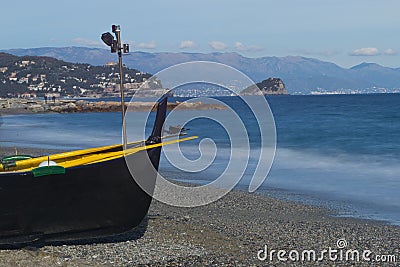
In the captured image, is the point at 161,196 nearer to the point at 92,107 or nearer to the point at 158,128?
the point at 158,128

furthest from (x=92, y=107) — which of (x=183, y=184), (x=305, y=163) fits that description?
(x=183, y=184)

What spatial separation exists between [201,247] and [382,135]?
133ft

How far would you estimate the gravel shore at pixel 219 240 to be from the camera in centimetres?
932

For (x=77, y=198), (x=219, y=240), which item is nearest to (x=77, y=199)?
(x=77, y=198)

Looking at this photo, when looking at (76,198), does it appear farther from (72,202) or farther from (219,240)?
(219,240)

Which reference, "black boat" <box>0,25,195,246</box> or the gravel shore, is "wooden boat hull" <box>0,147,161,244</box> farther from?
the gravel shore

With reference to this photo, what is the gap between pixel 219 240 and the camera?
35.2 ft

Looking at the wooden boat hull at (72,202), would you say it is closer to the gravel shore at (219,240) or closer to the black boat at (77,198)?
the black boat at (77,198)

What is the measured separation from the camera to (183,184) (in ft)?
62.4

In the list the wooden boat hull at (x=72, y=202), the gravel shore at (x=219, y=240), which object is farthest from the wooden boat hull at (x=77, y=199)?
the gravel shore at (x=219, y=240)

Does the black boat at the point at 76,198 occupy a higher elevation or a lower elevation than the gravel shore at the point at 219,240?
higher

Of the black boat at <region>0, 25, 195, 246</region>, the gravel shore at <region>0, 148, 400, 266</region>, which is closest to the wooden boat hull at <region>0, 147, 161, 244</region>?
the black boat at <region>0, 25, 195, 246</region>

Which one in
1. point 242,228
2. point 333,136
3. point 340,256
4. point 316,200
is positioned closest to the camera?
point 340,256

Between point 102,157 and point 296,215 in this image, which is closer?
point 102,157
